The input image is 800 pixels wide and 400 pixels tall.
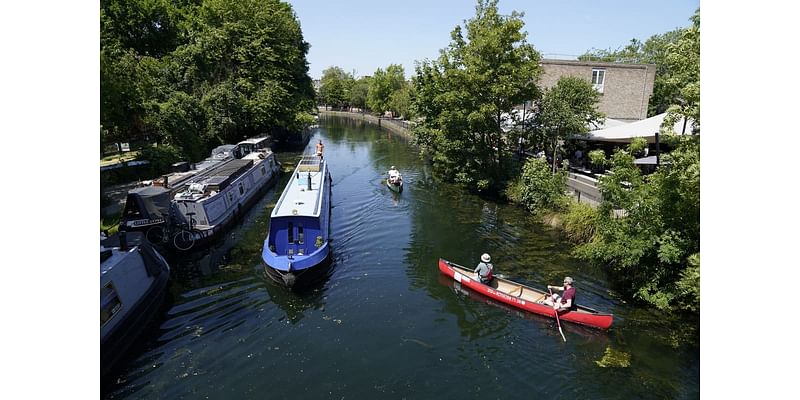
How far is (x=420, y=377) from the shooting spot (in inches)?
535

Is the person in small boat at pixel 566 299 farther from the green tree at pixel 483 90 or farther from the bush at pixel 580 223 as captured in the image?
the green tree at pixel 483 90

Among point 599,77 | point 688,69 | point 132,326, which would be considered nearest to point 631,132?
point 599,77

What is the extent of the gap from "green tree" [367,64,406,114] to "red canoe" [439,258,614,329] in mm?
98702

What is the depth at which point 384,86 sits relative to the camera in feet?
384

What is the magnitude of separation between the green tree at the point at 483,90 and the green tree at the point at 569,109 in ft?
6.10

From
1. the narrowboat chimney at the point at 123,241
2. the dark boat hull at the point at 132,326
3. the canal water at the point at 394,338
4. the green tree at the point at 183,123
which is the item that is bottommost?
the canal water at the point at 394,338

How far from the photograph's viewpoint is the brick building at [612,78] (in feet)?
139

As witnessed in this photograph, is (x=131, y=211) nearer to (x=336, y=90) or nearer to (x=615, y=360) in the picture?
(x=615, y=360)

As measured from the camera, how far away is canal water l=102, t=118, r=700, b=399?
13.1 meters

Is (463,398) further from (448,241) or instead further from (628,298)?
(448,241)

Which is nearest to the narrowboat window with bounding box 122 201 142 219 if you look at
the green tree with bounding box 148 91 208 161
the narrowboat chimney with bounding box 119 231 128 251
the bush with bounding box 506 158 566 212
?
the narrowboat chimney with bounding box 119 231 128 251

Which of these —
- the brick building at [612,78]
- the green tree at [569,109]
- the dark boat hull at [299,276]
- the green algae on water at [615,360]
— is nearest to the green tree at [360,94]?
the brick building at [612,78]

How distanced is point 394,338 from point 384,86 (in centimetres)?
10756

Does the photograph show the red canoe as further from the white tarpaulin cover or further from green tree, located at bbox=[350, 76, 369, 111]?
green tree, located at bbox=[350, 76, 369, 111]
